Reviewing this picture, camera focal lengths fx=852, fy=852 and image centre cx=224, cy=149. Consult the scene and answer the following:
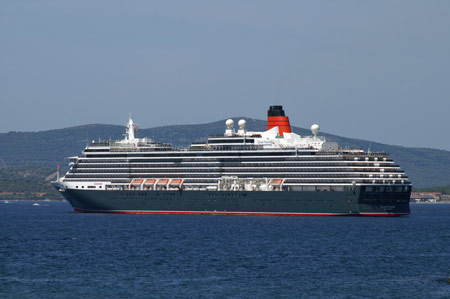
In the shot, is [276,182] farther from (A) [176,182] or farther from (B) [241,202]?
(A) [176,182]

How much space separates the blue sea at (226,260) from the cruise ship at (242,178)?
13.2 m

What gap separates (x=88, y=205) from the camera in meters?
132

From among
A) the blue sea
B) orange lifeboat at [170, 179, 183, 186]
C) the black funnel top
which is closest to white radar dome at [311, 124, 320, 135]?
the black funnel top

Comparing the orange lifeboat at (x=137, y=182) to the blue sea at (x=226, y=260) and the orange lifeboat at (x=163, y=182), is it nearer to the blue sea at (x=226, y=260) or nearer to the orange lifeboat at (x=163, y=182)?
the orange lifeboat at (x=163, y=182)

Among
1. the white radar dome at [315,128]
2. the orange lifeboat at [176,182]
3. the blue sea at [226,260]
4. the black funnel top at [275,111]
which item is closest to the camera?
the blue sea at [226,260]

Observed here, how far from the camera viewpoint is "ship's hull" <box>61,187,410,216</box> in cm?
11719

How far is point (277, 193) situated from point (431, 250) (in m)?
45.8

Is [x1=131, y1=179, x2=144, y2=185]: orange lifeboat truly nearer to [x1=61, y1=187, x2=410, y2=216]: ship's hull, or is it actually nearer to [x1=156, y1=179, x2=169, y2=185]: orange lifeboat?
[x1=61, y1=187, x2=410, y2=216]: ship's hull

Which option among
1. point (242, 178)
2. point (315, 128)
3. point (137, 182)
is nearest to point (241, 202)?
point (242, 178)

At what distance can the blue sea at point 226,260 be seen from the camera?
52969 millimetres

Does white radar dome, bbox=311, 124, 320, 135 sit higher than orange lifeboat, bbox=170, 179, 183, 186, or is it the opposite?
white radar dome, bbox=311, 124, 320, 135

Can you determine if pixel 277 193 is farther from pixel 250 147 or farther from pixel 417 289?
pixel 417 289

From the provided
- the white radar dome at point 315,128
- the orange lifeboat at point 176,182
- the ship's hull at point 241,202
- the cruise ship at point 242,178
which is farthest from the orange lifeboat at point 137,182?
the white radar dome at point 315,128

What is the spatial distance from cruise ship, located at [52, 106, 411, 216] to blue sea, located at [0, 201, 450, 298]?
43.3ft
